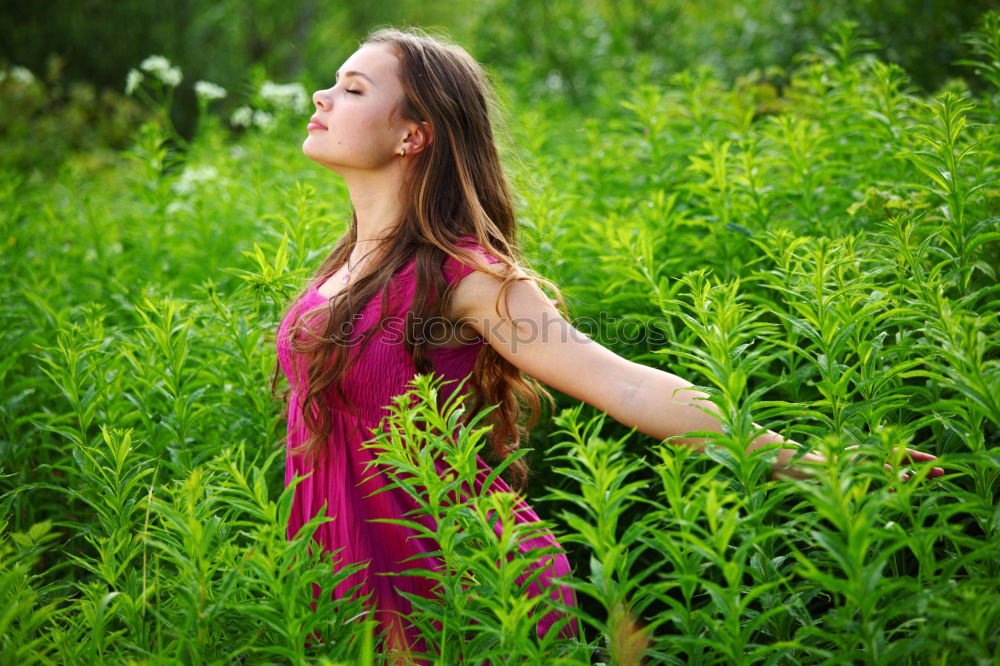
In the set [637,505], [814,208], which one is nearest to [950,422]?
[637,505]

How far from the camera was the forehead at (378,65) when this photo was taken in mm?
2387

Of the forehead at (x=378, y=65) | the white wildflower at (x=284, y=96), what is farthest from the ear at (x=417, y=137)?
the white wildflower at (x=284, y=96)

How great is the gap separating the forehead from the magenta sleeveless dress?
58 centimetres

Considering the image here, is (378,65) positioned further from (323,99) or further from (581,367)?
(581,367)

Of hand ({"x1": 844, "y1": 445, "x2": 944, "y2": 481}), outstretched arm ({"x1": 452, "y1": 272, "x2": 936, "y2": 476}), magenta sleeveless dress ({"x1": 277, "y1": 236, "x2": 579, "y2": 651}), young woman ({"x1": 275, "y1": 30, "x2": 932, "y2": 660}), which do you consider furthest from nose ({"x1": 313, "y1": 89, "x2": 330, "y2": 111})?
hand ({"x1": 844, "y1": 445, "x2": 944, "y2": 481})

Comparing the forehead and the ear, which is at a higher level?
the forehead

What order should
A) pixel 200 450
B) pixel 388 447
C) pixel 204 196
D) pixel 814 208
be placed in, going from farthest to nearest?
pixel 204 196
pixel 814 208
pixel 200 450
pixel 388 447

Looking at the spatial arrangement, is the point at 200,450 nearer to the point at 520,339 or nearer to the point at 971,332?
the point at 520,339

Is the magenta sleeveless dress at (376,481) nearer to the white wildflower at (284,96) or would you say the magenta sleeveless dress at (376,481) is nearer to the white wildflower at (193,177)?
the white wildflower at (193,177)

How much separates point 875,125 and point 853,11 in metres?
3.99

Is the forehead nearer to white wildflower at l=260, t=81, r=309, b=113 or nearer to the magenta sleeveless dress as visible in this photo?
the magenta sleeveless dress

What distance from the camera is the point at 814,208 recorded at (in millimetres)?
2969

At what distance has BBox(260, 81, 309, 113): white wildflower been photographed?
16.9ft

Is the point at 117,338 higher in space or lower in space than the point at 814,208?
lower
